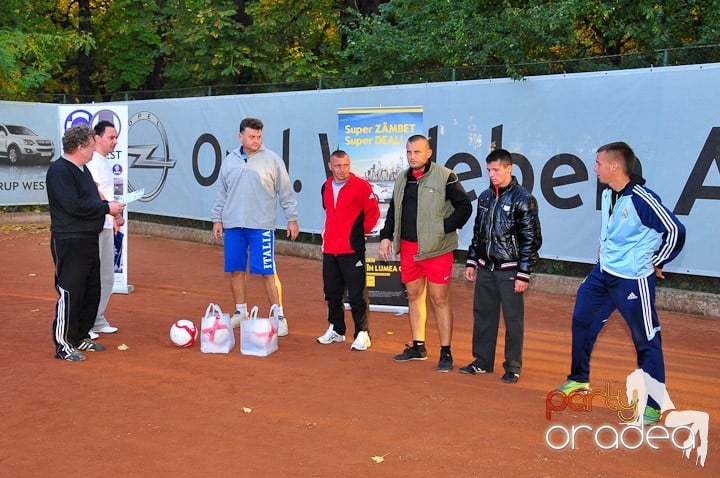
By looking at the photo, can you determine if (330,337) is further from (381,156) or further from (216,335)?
(381,156)

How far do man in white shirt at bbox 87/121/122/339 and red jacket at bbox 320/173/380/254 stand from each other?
6.53 feet

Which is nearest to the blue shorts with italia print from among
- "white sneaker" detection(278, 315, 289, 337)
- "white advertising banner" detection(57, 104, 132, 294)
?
"white sneaker" detection(278, 315, 289, 337)

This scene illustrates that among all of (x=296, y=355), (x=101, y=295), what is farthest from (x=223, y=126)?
(x=296, y=355)

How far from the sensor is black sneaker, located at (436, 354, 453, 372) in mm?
6957

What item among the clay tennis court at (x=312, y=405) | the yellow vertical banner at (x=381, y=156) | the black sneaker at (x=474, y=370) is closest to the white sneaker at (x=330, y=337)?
the clay tennis court at (x=312, y=405)

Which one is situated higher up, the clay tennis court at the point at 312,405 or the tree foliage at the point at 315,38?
the tree foliage at the point at 315,38

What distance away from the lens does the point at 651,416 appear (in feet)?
18.4

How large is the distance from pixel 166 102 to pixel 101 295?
9.16 m

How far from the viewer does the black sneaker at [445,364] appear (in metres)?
6.96

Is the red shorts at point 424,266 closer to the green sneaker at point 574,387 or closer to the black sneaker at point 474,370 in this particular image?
the black sneaker at point 474,370

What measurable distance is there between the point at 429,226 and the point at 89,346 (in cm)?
321

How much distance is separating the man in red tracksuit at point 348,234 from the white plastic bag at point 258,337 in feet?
2.26

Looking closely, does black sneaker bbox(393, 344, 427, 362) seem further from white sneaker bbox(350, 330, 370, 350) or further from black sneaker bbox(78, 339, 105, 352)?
black sneaker bbox(78, 339, 105, 352)

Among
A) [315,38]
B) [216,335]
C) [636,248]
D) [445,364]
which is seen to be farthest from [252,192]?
[315,38]
